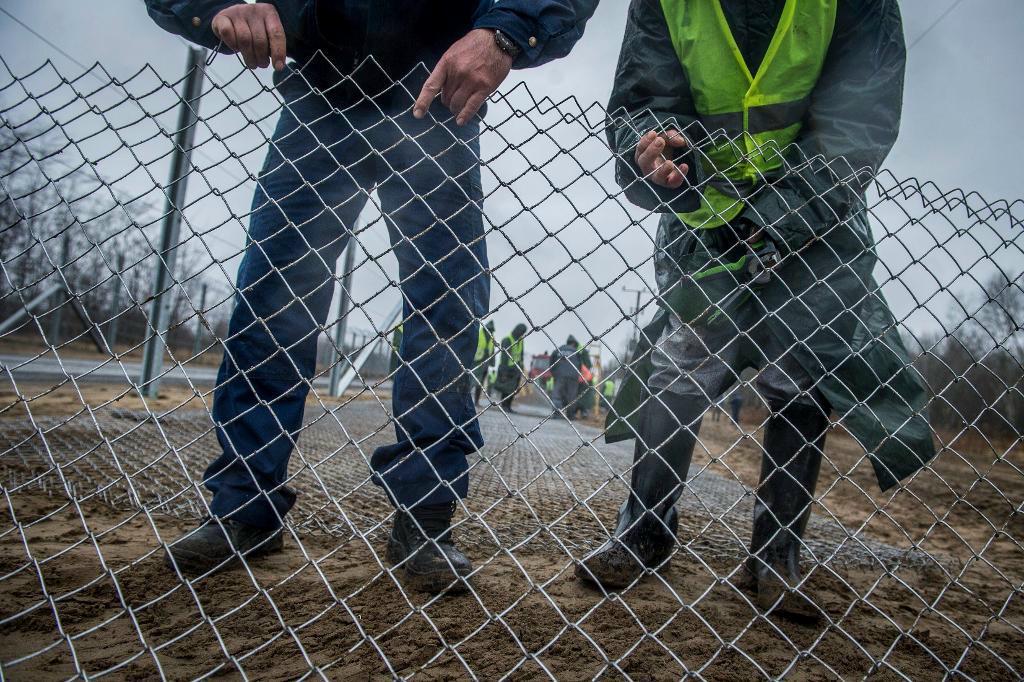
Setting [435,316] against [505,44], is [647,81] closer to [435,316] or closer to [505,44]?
[505,44]

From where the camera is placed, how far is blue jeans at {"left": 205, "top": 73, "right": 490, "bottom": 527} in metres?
1.43

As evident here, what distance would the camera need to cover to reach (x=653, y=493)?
5.00 ft

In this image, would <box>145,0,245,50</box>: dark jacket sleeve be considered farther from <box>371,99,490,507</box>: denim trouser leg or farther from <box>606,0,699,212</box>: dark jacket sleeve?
<box>606,0,699,212</box>: dark jacket sleeve

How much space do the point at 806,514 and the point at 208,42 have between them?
1.88 metres

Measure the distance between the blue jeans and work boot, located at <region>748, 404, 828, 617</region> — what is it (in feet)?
2.52

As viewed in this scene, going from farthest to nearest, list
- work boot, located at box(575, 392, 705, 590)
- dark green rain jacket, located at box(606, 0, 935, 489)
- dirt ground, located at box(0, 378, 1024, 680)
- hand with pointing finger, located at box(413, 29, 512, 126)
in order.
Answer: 1. work boot, located at box(575, 392, 705, 590)
2. dark green rain jacket, located at box(606, 0, 935, 489)
3. hand with pointing finger, located at box(413, 29, 512, 126)
4. dirt ground, located at box(0, 378, 1024, 680)

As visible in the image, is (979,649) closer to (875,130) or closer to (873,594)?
(873,594)

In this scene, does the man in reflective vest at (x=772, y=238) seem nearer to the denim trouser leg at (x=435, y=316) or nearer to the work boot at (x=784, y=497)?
the work boot at (x=784, y=497)

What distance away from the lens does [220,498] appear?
1.40 metres

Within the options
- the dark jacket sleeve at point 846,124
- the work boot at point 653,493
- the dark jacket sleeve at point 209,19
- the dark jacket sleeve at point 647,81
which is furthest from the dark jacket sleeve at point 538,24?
the work boot at point 653,493

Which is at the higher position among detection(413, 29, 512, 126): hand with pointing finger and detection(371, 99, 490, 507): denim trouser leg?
detection(413, 29, 512, 126): hand with pointing finger

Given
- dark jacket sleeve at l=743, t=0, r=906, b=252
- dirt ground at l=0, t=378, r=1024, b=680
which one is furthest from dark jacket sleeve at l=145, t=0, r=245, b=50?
dark jacket sleeve at l=743, t=0, r=906, b=252

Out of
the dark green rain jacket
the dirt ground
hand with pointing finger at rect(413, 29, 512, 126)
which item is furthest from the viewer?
the dark green rain jacket

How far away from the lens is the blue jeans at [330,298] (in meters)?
1.43
